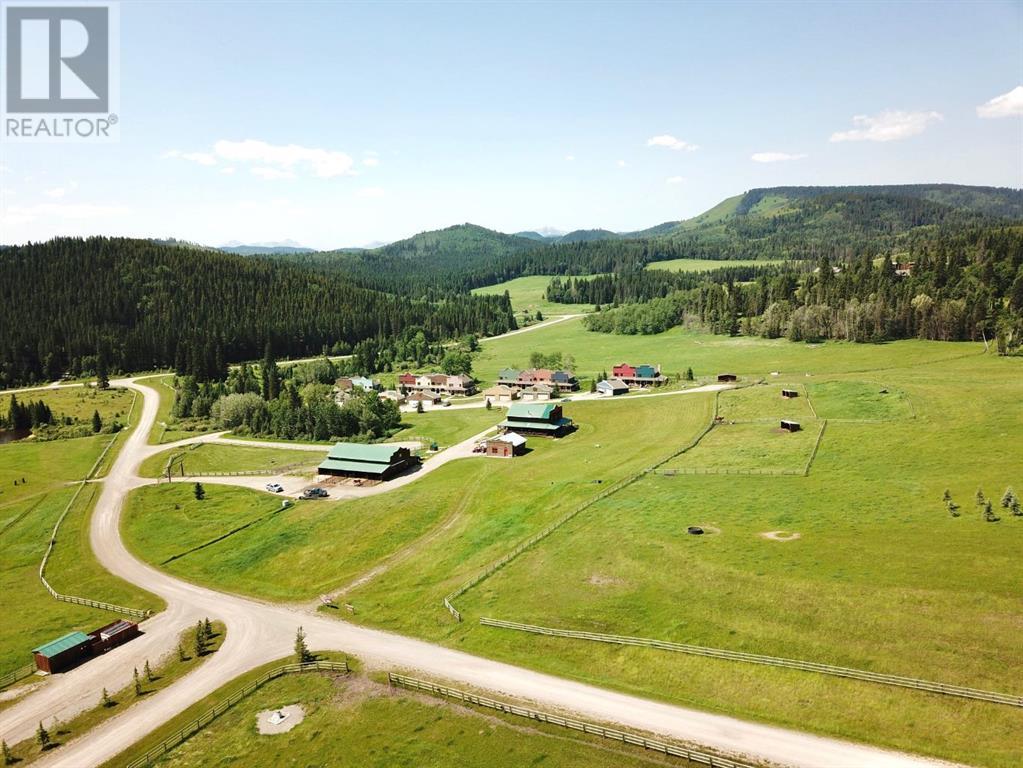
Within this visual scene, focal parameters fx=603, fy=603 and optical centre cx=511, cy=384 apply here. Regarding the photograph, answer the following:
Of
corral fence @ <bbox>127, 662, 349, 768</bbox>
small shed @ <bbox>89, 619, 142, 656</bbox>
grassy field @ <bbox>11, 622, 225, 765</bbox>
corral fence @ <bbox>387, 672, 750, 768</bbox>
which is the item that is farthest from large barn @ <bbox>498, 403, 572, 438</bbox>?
corral fence @ <bbox>387, 672, 750, 768</bbox>

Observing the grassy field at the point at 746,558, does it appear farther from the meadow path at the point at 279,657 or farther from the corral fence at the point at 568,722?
the corral fence at the point at 568,722

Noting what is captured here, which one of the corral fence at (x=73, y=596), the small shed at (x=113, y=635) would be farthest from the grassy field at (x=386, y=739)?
the corral fence at (x=73, y=596)

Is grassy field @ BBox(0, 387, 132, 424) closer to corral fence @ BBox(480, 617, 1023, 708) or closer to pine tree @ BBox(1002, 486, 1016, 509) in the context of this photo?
corral fence @ BBox(480, 617, 1023, 708)

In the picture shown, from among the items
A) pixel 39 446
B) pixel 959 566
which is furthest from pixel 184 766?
pixel 39 446

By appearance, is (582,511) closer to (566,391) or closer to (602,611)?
(602,611)

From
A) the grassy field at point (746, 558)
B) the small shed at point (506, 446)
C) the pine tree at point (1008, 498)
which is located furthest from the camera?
the small shed at point (506, 446)

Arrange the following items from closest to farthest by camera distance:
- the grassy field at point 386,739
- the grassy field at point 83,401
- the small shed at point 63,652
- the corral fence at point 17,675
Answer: the grassy field at point 386,739 → the corral fence at point 17,675 → the small shed at point 63,652 → the grassy field at point 83,401

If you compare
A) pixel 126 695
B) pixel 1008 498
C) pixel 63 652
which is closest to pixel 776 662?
pixel 1008 498
